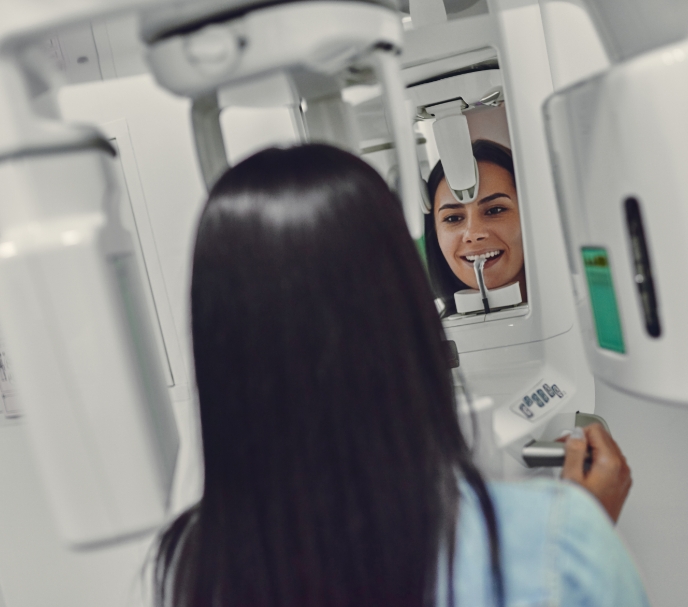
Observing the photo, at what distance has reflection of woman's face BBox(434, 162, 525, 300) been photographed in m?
0.97

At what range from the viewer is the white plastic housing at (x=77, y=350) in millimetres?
404

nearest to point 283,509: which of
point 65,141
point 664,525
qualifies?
point 65,141

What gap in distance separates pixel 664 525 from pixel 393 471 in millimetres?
875

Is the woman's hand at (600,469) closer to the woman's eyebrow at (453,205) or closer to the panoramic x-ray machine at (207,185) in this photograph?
the panoramic x-ray machine at (207,185)

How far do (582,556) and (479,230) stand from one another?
571mm

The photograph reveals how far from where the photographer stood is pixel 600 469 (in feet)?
2.51

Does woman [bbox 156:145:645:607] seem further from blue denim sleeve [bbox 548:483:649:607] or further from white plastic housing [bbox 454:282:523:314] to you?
white plastic housing [bbox 454:282:523:314]

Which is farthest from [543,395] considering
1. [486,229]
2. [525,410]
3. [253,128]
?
[253,128]

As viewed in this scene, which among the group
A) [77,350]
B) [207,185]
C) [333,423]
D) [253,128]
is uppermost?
[253,128]

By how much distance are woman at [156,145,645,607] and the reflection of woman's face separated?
1.48 feet

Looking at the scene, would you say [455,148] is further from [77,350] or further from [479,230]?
[77,350]

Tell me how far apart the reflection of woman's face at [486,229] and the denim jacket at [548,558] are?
0.49m

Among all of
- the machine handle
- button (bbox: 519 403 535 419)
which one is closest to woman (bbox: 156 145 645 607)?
the machine handle

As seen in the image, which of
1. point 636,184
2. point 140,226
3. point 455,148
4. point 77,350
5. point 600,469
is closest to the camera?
point 77,350
